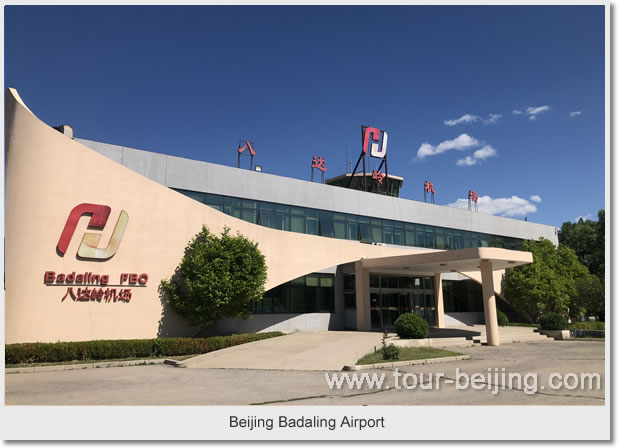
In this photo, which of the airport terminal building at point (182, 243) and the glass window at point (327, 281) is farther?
the glass window at point (327, 281)

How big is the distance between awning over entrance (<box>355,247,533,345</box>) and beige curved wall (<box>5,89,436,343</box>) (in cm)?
942

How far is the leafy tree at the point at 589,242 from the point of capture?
3859 cm

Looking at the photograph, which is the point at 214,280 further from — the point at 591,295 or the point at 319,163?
the point at 591,295

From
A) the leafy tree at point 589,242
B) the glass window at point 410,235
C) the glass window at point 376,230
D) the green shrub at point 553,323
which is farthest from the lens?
the leafy tree at point 589,242

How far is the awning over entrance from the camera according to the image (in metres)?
20.0

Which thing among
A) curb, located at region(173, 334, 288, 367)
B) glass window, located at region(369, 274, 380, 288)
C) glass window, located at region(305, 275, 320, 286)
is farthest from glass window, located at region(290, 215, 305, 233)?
curb, located at region(173, 334, 288, 367)

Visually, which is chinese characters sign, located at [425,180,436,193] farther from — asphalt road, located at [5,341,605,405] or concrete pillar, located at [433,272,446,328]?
asphalt road, located at [5,341,605,405]

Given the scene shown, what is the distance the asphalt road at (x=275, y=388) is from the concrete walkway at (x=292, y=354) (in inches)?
33.3

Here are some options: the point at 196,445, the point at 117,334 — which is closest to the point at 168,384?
the point at 196,445

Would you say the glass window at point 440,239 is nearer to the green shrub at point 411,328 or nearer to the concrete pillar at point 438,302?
the concrete pillar at point 438,302

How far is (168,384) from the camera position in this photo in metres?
10.2

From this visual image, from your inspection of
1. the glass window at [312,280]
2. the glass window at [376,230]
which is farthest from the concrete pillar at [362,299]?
the glass window at [376,230]

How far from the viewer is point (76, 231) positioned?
52.7 ft

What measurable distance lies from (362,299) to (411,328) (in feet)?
19.4
